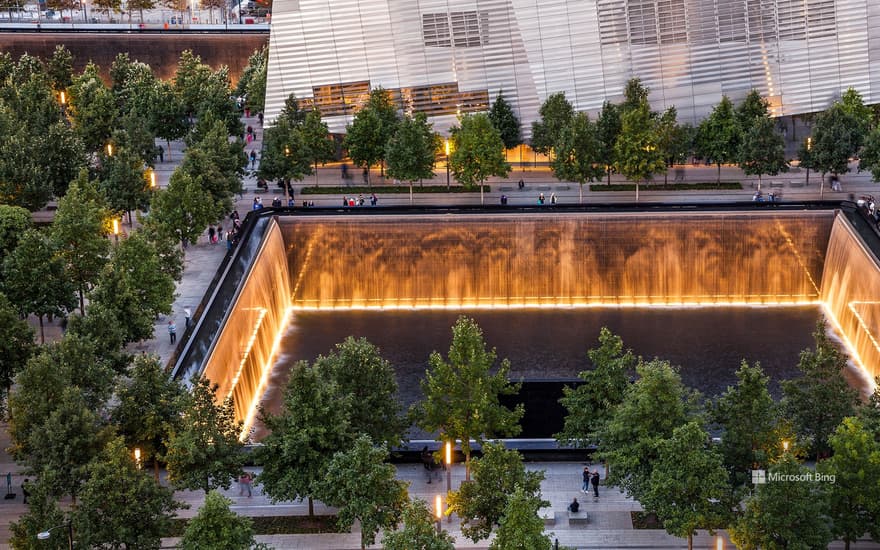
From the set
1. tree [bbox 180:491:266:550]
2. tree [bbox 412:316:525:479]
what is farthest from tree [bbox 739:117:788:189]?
tree [bbox 180:491:266:550]

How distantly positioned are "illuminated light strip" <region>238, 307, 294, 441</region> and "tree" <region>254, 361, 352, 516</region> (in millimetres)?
7674

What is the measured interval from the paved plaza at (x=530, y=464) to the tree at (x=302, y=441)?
1823mm

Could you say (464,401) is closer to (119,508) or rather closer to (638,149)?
(119,508)

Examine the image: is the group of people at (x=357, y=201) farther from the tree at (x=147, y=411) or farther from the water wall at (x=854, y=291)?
the tree at (x=147, y=411)

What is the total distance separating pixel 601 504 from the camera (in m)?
49.2

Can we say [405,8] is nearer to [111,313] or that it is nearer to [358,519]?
[111,313]

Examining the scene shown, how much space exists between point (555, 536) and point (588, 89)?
4758 centimetres

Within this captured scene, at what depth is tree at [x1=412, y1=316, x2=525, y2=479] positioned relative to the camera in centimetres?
5053

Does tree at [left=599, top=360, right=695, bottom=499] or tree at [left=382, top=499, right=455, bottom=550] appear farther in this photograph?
tree at [left=599, top=360, right=695, bottom=499]

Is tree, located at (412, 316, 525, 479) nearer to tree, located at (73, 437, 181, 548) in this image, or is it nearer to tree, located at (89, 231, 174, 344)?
tree, located at (73, 437, 181, 548)

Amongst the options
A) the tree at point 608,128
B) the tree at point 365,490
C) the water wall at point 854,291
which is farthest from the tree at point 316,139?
the tree at point 365,490

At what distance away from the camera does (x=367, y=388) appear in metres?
50.3

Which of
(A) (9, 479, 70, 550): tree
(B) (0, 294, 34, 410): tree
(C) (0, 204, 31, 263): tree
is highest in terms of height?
(C) (0, 204, 31, 263): tree

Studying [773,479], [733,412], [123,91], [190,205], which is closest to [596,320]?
[190,205]
